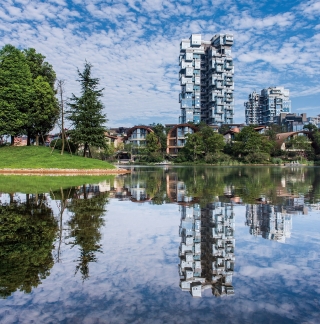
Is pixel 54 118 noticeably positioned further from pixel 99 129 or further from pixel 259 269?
pixel 259 269

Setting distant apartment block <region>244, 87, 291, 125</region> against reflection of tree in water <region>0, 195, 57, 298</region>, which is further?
distant apartment block <region>244, 87, 291, 125</region>

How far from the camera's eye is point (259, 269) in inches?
183

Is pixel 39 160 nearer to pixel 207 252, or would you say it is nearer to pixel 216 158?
pixel 207 252

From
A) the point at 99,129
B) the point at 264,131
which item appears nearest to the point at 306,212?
the point at 99,129

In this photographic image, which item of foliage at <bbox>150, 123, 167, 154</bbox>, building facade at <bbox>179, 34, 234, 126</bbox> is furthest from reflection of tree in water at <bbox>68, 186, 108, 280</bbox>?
building facade at <bbox>179, 34, 234, 126</bbox>

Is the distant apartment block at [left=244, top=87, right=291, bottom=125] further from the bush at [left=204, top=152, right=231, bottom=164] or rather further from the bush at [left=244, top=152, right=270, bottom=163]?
the bush at [left=204, top=152, right=231, bottom=164]

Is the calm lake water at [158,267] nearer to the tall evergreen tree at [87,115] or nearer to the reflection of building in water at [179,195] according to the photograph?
the reflection of building in water at [179,195]

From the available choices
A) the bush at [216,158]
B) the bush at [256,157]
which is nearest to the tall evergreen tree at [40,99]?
the bush at [216,158]

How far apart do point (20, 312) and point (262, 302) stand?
8.81 ft

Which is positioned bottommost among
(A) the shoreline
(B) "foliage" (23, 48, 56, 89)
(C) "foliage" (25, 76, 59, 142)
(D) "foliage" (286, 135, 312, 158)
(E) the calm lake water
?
(A) the shoreline

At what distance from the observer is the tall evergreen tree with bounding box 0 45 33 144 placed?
37688 millimetres

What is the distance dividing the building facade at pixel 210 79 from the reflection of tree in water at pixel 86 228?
10285cm

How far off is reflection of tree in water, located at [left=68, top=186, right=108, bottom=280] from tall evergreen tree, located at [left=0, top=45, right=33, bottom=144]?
102 feet

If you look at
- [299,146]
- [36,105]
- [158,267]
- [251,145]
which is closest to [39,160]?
[36,105]
